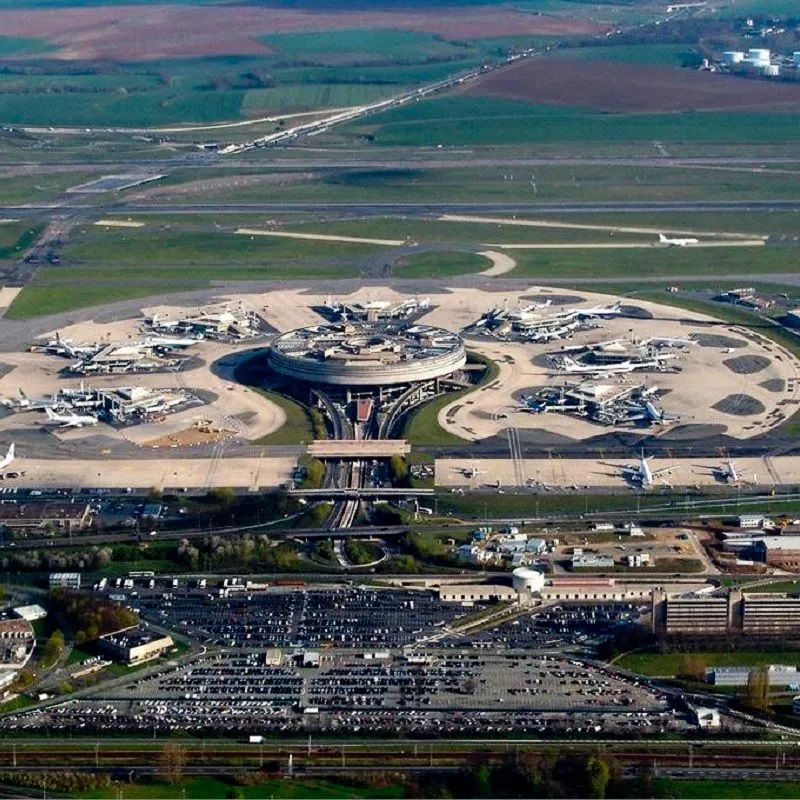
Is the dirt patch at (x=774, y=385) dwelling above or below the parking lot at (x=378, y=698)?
below

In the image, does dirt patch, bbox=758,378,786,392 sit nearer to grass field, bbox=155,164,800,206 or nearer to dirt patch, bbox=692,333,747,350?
dirt patch, bbox=692,333,747,350

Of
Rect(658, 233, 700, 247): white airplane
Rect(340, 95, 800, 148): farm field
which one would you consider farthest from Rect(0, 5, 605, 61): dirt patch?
Rect(658, 233, 700, 247): white airplane

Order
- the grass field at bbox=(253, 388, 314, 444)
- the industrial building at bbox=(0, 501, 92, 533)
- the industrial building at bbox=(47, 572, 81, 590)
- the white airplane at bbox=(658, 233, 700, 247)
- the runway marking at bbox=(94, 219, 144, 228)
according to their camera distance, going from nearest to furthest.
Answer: the industrial building at bbox=(47, 572, 81, 590), the industrial building at bbox=(0, 501, 92, 533), the grass field at bbox=(253, 388, 314, 444), the white airplane at bbox=(658, 233, 700, 247), the runway marking at bbox=(94, 219, 144, 228)

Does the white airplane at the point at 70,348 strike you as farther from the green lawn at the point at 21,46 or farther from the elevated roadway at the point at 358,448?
the green lawn at the point at 21,46

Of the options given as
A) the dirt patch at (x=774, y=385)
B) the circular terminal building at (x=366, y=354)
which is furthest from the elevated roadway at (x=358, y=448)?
the dirt patch at (x=774, y=385)

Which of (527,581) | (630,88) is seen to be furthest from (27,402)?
(630,88)

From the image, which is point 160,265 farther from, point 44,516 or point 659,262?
point 44,516
